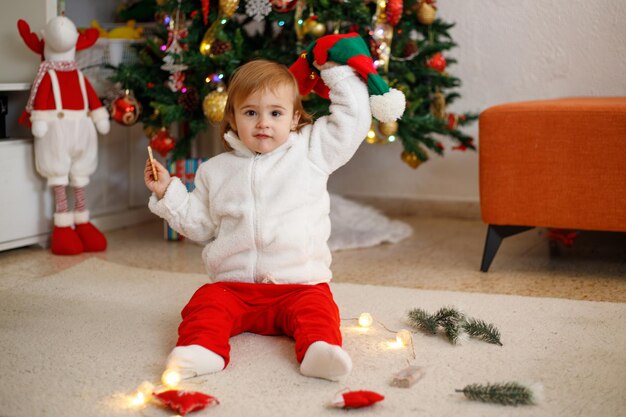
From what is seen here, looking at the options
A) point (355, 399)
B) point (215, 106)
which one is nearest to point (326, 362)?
point (355, 399)

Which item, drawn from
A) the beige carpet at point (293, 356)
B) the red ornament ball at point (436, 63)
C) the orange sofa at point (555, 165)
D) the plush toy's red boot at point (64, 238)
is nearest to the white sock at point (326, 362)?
the beige carpet at point (293, 356)

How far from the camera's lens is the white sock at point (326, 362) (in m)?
1.27

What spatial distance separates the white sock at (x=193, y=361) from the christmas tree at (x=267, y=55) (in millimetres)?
1099

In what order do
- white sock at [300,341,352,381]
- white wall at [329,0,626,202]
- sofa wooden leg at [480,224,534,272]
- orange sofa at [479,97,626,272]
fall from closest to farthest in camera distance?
white sock at [300,341,352,381] < orange sofa at [479,97,626,272] < sofa wooden leg at [480,224,534,272] < white wall at [329,0,626,202]

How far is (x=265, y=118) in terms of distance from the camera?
152cm

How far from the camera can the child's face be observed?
1515 millimetres

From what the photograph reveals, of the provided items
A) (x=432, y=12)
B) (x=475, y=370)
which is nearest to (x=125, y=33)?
(x=432, y=12)

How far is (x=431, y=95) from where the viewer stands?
256 cm

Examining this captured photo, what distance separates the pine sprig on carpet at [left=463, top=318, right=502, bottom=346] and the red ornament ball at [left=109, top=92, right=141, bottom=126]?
1.36m

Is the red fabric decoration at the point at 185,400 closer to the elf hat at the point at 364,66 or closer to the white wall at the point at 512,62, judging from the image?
the elf hat at the point at 364,66

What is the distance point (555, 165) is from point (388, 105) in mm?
714

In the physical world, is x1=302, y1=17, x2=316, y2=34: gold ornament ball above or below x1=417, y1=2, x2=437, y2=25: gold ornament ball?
below

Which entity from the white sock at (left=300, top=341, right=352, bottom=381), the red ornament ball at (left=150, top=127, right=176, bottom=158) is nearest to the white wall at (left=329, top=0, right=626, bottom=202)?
the red ornament ball at (left=150, top=127, right=176, bottom=158)

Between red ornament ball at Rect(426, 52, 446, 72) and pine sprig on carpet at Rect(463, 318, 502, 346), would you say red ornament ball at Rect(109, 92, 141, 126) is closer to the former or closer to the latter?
red ornament ball at Rect(426, 52, 446, 72)
